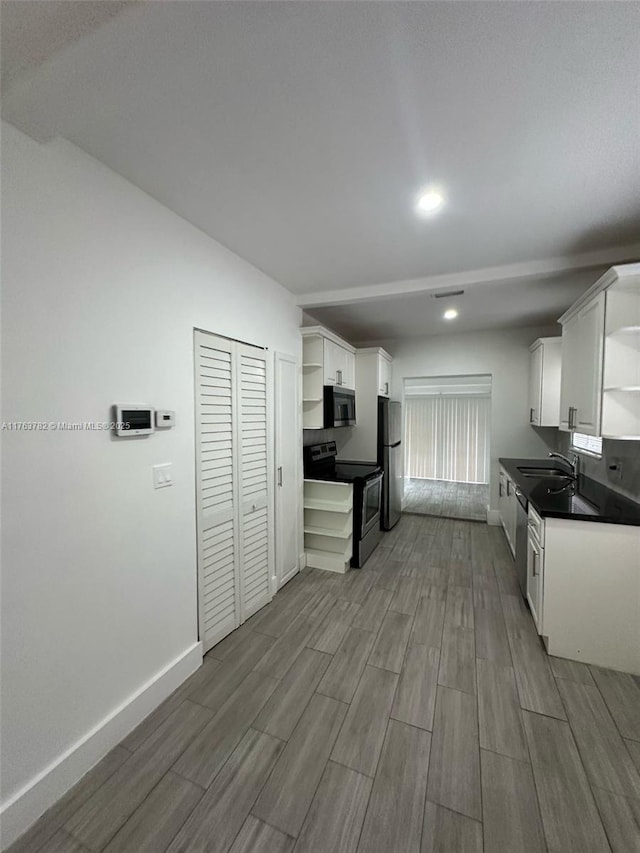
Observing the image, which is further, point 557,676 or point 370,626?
point 370,626

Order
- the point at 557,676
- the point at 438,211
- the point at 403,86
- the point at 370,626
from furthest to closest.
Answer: the point at 370,626 → the point at 557,676 → the point at 438,211 → the point at 403,86

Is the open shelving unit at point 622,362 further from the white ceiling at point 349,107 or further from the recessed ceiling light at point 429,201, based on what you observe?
the recessed ceiling light at point 429,201

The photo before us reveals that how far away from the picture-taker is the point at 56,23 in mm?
922

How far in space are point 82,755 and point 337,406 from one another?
2889 millimetres

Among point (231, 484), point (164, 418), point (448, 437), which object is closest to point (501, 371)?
point (448, 437)

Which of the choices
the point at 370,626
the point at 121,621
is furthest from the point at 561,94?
A: the point at 370,626

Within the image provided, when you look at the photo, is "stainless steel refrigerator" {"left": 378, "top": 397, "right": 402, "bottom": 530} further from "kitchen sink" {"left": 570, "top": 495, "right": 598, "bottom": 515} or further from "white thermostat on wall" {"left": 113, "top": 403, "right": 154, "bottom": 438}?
"white thermostat on wall" {"left": 113, "top": 403, "right": 154, "bottom": 438}

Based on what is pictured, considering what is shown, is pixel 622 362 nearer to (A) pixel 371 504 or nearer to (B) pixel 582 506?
(B) pixel 582 506

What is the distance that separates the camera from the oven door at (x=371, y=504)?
3369mm

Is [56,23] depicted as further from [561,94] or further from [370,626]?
[370,626]

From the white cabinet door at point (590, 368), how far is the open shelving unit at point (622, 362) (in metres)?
0.04

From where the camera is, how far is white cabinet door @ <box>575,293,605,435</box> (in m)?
2.07

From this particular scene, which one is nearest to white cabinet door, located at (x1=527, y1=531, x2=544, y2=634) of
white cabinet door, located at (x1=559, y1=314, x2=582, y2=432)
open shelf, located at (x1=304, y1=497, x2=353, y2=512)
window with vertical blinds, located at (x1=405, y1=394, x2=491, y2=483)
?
white cabinet door, located at (x1=559, y1=314, x2=582, y2=432)

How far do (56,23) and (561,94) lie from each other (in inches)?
61.0
